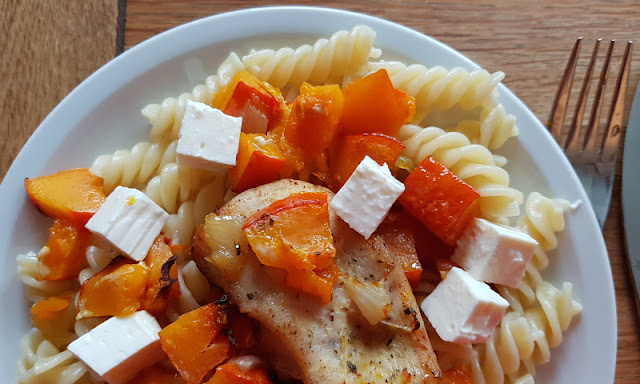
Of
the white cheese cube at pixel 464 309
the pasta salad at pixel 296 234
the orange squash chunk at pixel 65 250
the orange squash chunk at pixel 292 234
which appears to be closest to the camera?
the orange squash chunk at pixel 292 234

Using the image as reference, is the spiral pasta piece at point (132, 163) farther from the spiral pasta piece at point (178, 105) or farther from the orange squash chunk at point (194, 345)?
the orange squash chunk at point (194, 345)

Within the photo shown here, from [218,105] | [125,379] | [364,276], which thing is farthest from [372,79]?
[125,379]

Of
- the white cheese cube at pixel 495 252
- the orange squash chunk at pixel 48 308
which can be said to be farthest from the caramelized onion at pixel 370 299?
the orange squash chunk at pixel 48 308

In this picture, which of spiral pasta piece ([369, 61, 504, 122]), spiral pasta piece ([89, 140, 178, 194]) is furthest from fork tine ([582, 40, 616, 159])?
spiral pasta piece ([89, 140, 178, 194])

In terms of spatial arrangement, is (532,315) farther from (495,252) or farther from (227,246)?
(227,246)

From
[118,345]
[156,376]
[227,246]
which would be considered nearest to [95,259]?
[118,345]

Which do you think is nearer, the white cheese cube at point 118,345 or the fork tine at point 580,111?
the white cheese cube at point 118,345

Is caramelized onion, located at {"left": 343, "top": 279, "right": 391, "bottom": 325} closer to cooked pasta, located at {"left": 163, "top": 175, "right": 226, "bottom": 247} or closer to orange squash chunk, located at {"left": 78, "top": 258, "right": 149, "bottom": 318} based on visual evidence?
cooked pasta, located at {"left": 163, "top": 175, "right": 226, "bottom": 247}
